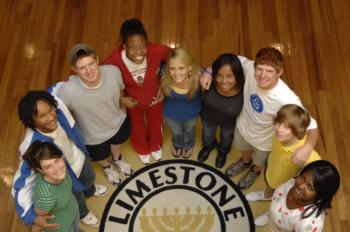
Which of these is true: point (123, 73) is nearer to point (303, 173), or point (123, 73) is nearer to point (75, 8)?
point (303, 173)

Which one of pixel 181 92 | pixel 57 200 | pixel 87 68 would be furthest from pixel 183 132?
pixel 57 200

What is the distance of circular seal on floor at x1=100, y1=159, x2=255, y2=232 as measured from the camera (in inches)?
120

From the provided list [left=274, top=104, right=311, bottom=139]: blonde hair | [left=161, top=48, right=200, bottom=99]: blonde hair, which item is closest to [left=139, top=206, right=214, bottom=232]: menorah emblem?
[left=161, top=48, right=200, bottom=99]: blonde hair

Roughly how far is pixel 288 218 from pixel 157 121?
48.5 inches

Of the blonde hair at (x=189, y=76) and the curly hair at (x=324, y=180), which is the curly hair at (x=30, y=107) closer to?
the blonde hair at (x=189, y=76)

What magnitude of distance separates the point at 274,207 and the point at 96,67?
1238 millimetres

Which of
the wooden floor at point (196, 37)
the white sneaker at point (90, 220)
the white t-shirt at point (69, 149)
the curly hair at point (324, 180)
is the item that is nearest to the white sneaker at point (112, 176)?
the wooden floor at point (196, 37)

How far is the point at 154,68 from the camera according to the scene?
104 inches

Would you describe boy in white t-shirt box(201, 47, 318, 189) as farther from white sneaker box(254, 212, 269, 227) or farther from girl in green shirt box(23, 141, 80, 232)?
girl in green shirt box(23, 141, 80, 232)

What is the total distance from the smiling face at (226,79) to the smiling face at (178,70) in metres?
0.18

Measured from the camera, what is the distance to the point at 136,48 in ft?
8.10

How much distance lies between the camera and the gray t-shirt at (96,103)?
247 cm

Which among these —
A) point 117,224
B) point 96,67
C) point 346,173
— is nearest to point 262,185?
point 346,173

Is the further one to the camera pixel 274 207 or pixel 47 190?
pixel 274 207
